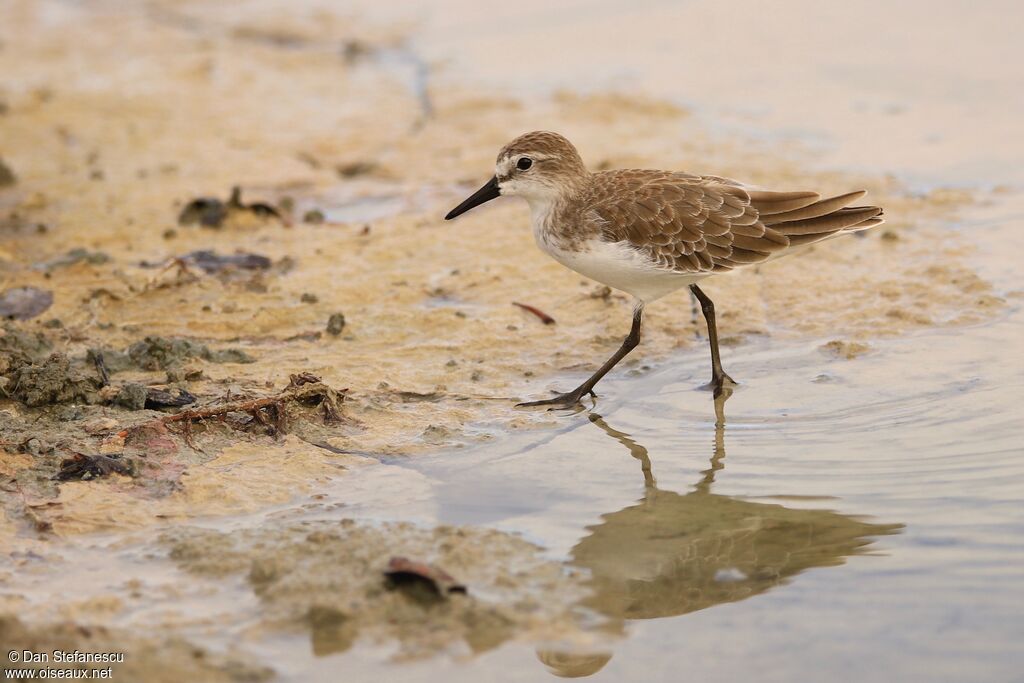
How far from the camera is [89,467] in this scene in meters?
6.03

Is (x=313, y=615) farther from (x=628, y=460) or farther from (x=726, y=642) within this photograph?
(x=628, y=460)

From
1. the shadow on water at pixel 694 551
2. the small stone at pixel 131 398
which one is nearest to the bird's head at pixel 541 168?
the shadow on water at pixel 694 551

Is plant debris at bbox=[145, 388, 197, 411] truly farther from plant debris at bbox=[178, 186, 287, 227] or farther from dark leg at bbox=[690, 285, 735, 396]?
plant debris at bbox=[178, 186, 287, 227]

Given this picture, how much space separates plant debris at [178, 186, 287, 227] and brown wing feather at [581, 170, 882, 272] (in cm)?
366

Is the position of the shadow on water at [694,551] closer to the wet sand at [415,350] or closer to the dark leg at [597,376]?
the wet sand at [415,350]

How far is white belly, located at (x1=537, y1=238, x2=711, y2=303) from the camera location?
7.22 m

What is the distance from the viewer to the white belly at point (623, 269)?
7.22m

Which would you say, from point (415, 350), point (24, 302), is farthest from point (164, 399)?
point (24, 302)

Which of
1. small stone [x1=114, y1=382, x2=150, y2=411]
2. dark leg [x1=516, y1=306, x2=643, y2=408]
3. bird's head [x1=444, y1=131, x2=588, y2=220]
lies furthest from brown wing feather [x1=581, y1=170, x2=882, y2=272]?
small stone [x1=114, y1=382, x2=150, y2=411]

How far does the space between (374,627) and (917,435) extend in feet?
10.3

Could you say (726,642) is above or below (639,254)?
below

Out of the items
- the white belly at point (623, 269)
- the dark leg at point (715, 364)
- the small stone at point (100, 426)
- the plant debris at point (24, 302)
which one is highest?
the white belly at point (623, 269)

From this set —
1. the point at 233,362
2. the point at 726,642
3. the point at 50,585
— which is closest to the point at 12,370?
the point at 233,362

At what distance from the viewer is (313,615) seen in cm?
489
